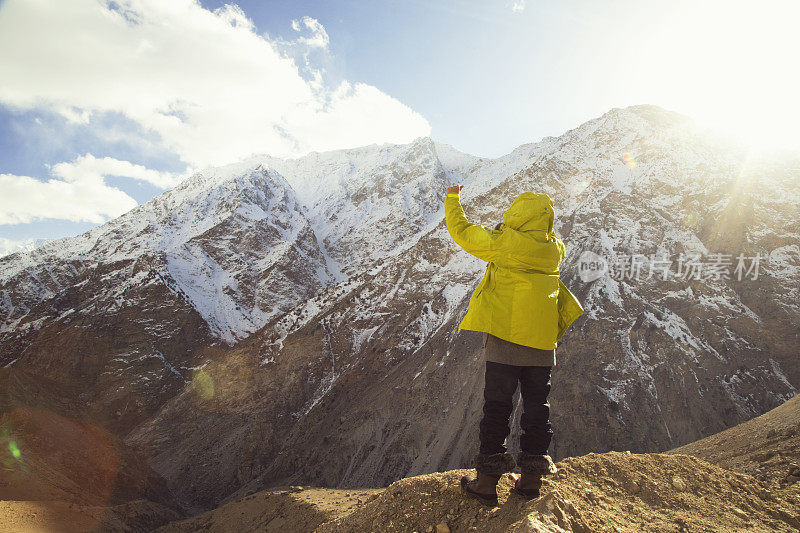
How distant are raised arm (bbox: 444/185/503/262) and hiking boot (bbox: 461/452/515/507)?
66.7 inches

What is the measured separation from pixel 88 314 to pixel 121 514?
52.7 m

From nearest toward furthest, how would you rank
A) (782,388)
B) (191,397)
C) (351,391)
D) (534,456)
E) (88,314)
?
(534,456) → (782,388) → (351,391) → (191,397) → (88,314)

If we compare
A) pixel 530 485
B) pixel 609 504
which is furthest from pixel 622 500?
pixel 530 485

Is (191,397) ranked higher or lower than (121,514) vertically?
lower

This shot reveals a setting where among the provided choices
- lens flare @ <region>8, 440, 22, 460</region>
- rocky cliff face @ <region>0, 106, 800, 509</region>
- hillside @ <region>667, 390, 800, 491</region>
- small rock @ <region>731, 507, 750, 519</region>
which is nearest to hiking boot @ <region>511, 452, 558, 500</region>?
small rock @ <region>731, 507, 750, 519</region>

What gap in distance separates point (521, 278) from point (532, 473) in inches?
63.8

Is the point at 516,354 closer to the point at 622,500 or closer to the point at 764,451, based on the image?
the point at 622,500

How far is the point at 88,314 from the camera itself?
54094 millimetres

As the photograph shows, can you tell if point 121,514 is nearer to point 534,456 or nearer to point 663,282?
point 534,456

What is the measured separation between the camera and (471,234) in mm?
3422

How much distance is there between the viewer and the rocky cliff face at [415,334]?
71.1 ft

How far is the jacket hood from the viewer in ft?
10.8

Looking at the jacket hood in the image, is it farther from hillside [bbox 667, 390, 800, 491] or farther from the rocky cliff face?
the rocky cliff face

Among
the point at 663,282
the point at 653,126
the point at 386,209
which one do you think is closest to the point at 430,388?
the point at 663,282
